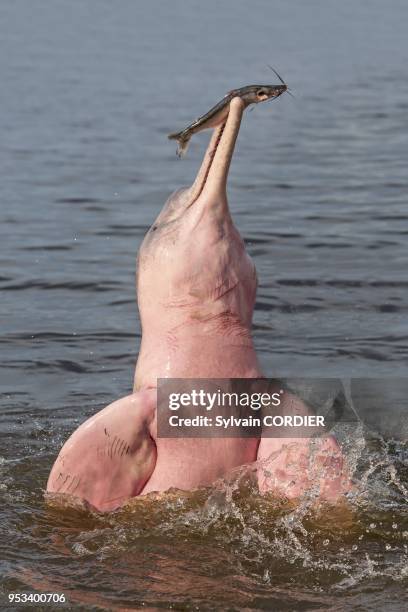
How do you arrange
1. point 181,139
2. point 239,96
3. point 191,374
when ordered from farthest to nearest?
point 181,139, point 191,374, point 239,96

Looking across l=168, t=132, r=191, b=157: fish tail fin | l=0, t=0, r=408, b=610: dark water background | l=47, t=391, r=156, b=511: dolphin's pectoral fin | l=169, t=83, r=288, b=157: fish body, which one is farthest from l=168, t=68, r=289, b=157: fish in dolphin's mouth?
l=0, t=0, r=408, b=610: dark water background

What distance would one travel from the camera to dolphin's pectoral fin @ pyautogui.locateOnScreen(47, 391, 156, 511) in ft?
19.8

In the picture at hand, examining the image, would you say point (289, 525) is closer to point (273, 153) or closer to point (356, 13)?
point (273, 153)

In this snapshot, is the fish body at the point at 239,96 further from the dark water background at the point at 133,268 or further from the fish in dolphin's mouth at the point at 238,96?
the dark water background at the point at 133,268

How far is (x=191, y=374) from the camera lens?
615 centimetres

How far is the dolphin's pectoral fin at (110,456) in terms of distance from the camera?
6.04m

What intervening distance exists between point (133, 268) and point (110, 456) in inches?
236

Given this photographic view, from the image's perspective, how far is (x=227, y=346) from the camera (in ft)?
20.3

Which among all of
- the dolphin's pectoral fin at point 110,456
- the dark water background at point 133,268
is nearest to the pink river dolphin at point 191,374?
the dolphin's pectoral fin at point 110,456

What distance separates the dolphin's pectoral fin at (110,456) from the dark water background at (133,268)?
0.16 m

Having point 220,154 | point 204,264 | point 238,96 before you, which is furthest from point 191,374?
point 238,96

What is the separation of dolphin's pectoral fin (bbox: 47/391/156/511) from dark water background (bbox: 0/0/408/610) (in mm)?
156

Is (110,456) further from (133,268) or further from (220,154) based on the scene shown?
(133,268)

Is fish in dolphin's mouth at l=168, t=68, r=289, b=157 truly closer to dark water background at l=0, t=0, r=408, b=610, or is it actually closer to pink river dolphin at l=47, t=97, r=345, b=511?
pink river dolphin at l=47, t=97, r=345, b=511
